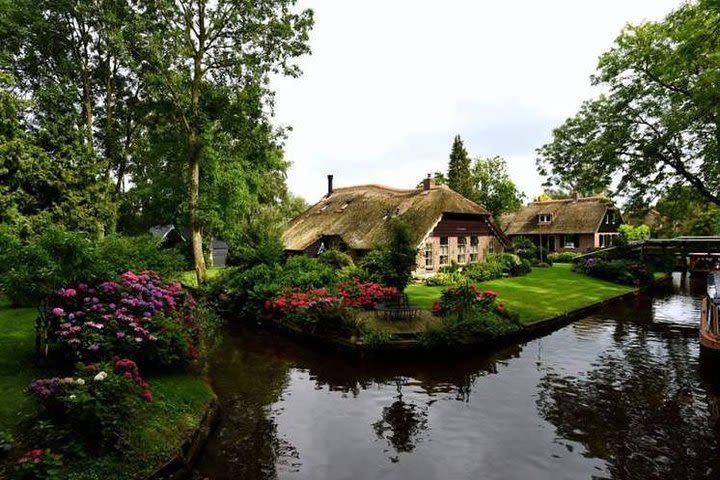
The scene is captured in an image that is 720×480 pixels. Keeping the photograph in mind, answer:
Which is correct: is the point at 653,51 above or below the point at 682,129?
above

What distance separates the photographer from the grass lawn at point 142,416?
686 centimetres

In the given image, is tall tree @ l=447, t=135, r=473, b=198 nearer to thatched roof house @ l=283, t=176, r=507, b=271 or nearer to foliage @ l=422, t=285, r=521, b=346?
thatched roof house @ l=283, t=176, r=507, b=271

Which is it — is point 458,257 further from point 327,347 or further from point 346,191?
point 327,347

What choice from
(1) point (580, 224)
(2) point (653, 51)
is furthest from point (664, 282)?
(2) point (653, 51)

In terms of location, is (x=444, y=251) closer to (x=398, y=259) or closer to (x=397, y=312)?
(x=398, y=259)

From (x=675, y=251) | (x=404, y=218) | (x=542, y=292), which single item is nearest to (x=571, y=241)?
(x=675, y=251)

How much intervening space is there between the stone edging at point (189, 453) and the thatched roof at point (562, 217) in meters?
50.4

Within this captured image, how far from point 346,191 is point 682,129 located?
27580mm

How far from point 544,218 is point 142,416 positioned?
181 feet

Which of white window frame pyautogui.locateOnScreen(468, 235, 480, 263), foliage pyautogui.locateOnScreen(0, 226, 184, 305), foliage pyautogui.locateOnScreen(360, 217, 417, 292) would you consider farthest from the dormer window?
foliage pyautogui.locateOnScreen(0, 226, 184, 305)

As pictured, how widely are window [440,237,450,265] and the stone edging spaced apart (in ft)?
78.3

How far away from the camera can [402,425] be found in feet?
33.5

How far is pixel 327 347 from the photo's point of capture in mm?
16672

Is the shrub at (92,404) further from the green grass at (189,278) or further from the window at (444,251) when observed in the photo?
the window at (444,251)
